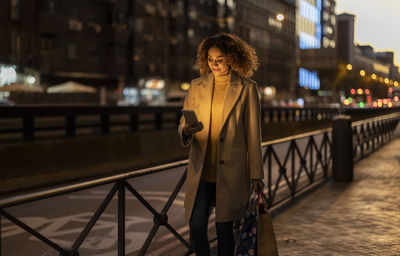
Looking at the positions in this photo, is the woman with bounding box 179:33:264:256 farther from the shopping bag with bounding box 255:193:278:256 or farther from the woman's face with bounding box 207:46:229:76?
the shopping bag with bounding box 255:193:278:256

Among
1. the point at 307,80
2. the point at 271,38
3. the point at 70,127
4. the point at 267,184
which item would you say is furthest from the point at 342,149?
the point at 307,80

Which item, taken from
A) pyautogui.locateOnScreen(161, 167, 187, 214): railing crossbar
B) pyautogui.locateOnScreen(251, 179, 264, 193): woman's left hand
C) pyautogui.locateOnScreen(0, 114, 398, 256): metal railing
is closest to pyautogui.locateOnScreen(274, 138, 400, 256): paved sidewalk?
pyautogui.locateOnScreen(0, 114, 398, 256): metal railing

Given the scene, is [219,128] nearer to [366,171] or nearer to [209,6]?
[366,171]

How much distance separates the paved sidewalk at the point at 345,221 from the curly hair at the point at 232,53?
2318 mm

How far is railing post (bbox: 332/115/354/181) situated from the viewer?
36.3ft

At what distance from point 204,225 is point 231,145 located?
58 centimetres

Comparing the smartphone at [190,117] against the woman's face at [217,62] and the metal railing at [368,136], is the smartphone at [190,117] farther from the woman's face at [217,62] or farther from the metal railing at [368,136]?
the metal railing at [368,136]

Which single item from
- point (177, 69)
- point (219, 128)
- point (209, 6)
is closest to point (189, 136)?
point (219, 128)

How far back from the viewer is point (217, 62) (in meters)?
4.02

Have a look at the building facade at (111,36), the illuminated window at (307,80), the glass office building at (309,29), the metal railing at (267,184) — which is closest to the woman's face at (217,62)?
the metal railing at (267,184)

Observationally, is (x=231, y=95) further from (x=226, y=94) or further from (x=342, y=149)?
(x=342, y=149)

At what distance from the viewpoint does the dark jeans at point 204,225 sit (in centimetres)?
395

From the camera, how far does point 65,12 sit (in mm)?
47719

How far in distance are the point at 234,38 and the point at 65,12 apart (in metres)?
46.0
